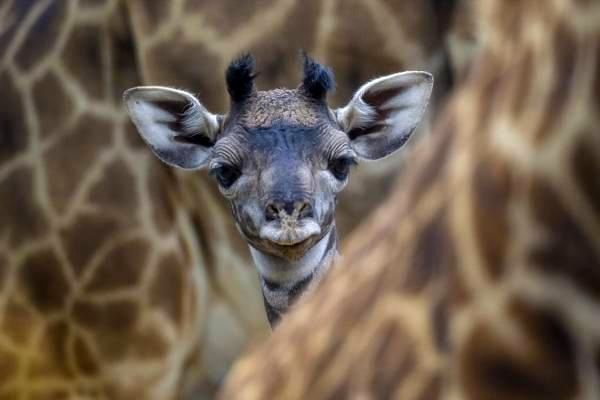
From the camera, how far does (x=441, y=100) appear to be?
554 cm

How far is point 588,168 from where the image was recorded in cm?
118

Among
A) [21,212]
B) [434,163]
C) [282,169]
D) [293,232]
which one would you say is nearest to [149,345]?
[21,212]

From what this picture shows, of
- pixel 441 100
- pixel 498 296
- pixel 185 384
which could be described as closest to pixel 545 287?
pixel 498 296

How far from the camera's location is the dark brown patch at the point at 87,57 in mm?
5926

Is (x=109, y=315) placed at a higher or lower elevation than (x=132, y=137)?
lower

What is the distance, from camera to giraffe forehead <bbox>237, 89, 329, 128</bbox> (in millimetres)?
4602

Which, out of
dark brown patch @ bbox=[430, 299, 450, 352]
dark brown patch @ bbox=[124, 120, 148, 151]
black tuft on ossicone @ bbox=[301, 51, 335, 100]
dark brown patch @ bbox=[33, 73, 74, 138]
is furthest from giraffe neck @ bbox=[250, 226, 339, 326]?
dark brown patch @ bbox=[430, 299, 450, 352]

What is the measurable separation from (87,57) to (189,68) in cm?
43

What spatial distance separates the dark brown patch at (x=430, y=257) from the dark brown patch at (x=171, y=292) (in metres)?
4.61

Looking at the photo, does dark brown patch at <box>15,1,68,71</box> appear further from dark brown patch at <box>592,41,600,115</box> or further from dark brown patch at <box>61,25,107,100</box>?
dark brown patch at <box>592,41,600,115</box>

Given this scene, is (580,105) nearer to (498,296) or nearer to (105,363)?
(498,296)

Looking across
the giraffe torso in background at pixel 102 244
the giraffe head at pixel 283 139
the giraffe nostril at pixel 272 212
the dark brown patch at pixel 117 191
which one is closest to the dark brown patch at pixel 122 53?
the giraffe torso in background at pixel 102 244

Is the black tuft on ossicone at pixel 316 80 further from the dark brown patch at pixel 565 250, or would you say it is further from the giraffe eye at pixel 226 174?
the dark brown patch at pixel 565 250

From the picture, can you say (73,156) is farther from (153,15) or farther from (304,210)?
(304,210)
